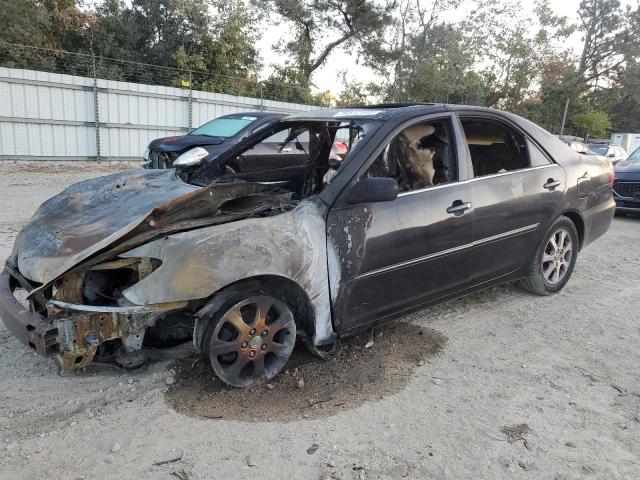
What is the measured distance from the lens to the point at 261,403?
292 centimetres

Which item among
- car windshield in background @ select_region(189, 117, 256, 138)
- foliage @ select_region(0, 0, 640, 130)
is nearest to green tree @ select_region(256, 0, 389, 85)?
foliage @ select_region(0, 0, 640, 130)

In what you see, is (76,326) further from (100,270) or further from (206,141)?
(206,141)

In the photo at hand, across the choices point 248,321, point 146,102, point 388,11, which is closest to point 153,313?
point 248,321

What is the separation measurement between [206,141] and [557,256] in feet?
20.5

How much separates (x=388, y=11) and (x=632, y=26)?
84.8 ft

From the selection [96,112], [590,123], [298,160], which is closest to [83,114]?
[96,112]

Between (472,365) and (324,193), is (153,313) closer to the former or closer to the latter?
(324,193)

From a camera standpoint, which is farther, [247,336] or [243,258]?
[247,336]

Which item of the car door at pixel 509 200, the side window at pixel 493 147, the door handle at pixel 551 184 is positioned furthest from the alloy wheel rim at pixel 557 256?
the side window at pixel 493 147

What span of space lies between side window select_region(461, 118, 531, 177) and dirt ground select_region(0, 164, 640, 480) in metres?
1.31

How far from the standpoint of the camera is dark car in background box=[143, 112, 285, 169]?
8.30m

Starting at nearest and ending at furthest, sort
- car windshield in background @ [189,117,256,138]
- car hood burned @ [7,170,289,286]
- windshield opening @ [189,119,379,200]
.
Answer: car hood burned @ [7,170,289,286], windshield opening @ [189,119,379,200], car windshield in background @ [189,117,256,138]

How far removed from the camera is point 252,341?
2994mm

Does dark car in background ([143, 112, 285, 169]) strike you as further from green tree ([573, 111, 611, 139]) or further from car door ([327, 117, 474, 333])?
green tree ([573, 111, 611, 139])
